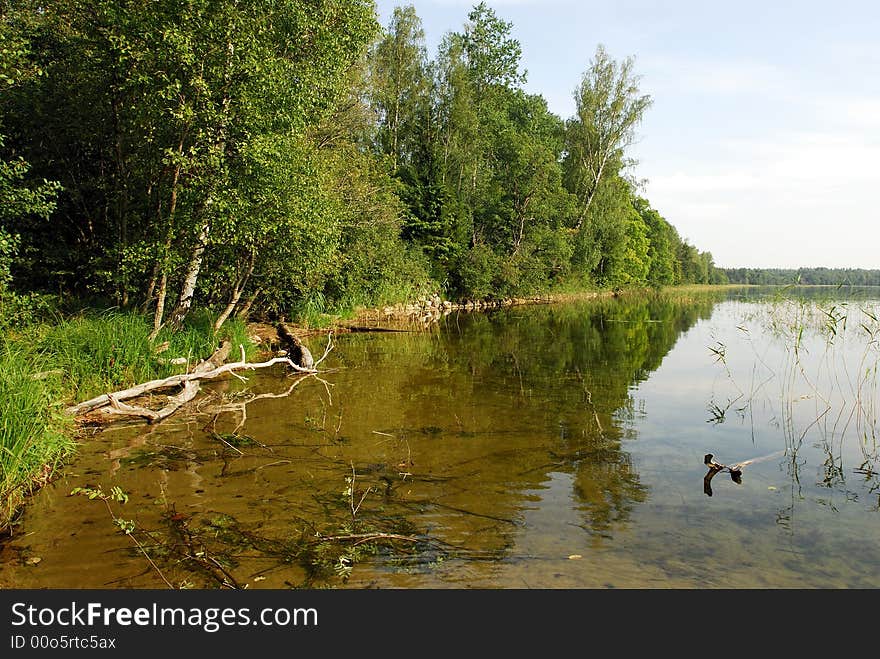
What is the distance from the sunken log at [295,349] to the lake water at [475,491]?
41.1 inches

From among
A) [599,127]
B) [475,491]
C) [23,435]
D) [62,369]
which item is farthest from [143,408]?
[599,127]

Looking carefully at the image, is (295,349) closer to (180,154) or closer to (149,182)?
(149,182)

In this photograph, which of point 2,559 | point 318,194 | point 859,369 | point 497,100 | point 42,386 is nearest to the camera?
point 2,559

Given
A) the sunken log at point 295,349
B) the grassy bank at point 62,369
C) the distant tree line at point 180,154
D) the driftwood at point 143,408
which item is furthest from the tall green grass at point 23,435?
the sunken log at point 295,349

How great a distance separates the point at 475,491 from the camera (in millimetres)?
5824

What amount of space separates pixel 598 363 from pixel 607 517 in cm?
948

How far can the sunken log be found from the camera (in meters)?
12.8

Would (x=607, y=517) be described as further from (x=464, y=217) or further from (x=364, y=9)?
(x=464, y=217)

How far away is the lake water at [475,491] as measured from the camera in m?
4.21

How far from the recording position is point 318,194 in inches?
535

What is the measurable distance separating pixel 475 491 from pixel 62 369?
6115 mm

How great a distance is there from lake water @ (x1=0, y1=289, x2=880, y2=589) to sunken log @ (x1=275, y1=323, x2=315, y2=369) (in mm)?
1043

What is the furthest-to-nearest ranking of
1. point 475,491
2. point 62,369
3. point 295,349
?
point 295,349 < point 62,369 < point 475,491
